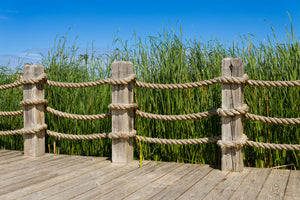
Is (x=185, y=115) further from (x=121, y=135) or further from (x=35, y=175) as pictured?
(x=35, y=175)

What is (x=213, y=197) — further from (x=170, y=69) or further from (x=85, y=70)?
(x=85, y=70)

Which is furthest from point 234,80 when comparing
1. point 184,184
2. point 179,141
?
point 184,184

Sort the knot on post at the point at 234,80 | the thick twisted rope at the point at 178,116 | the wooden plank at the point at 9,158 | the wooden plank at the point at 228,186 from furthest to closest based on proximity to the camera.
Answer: the wooden plank at the point at 9,158
the thick twisted rope at the point at 178,116
the knot on post at the point at 234,80
the wooden plank at the point at 228,186

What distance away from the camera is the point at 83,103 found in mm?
4723

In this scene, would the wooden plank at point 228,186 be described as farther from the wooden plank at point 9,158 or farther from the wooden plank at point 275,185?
the wooden plank at point 9,158

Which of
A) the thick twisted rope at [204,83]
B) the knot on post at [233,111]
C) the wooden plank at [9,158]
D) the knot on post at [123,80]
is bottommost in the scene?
the wooden plank at [9,158]

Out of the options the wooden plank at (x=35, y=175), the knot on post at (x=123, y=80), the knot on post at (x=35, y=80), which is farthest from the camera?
the knot on post at (x=35, y=80)

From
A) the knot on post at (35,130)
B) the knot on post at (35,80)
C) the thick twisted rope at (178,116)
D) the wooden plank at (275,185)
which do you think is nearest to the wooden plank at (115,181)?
the thick twisted rope at (178,116)

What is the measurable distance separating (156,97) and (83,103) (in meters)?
1.08

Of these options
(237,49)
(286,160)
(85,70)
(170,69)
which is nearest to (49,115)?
(85,70)

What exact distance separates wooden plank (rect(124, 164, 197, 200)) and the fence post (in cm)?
39

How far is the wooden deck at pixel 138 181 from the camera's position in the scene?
291 centimetres

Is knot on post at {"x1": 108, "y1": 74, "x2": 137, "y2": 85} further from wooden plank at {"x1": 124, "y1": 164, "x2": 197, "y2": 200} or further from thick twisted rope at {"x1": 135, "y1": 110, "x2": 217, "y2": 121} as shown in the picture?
wooden plank at {"x1": 124, "y1": 164, "x2": 197, "y2": 200}

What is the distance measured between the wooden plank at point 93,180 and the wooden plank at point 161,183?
1.34 ft
